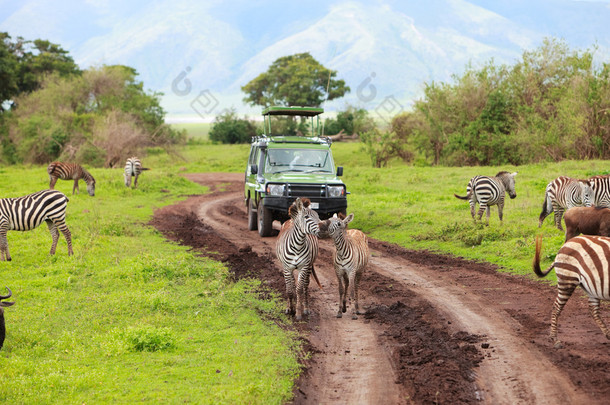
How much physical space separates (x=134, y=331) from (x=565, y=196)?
12.1 meters

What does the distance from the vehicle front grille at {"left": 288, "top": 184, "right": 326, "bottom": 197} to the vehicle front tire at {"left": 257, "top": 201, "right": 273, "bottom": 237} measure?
92 centimetres

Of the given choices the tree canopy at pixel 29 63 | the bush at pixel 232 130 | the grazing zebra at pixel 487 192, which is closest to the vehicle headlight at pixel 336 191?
the grazing zebra at pixel 487 192

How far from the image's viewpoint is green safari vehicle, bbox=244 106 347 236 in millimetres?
16406

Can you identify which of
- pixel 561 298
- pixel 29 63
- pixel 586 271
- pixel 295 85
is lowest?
pixel 561 298

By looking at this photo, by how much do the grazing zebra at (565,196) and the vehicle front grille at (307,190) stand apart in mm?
5837

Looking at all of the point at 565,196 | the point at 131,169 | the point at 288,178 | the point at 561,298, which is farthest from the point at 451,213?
the point at 131,169

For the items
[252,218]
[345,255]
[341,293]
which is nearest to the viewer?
[345,255]

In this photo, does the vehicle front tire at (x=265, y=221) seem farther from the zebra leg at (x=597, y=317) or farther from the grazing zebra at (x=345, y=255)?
the zebra leg at (x=597, y=317)

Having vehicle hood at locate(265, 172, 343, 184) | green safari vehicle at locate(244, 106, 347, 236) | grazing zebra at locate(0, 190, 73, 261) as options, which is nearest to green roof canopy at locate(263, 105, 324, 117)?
green safari vehicle at locate(244, 106, 347, 236)

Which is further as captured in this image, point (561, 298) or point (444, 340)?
point (444, 340)

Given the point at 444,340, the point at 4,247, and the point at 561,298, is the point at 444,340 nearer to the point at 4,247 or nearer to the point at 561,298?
the point at 561,298

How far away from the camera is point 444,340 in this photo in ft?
27.1

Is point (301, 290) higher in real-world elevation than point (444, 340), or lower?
higher

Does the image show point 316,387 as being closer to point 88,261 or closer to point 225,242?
point 88,261
